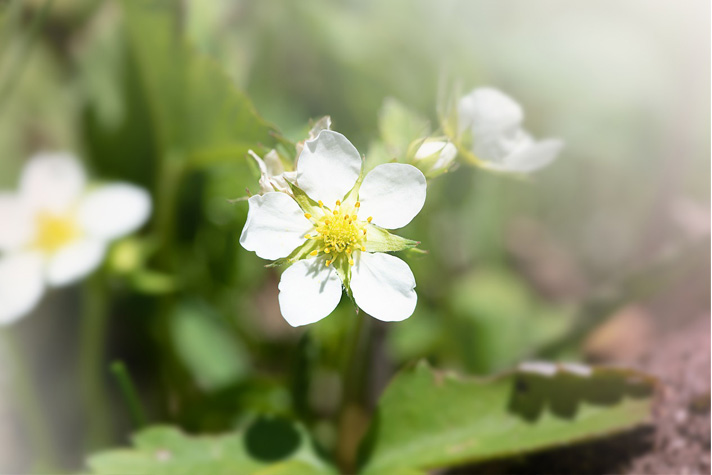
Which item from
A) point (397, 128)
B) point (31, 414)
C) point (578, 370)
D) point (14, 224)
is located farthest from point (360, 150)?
point (31, 414)

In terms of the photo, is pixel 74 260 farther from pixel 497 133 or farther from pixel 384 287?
pixel 497 133

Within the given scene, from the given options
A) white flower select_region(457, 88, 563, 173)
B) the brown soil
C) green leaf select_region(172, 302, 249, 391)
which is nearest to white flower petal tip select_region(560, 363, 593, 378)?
the brown soil

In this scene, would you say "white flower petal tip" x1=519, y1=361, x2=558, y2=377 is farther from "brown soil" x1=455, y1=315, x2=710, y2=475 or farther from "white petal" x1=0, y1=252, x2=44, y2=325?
"white petal" x1=0, y1=252, x2=44, y2=325

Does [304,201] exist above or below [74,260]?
below

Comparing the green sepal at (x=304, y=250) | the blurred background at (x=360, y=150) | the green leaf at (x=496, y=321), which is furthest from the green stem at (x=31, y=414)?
the green leaf at (x=496, y=321)

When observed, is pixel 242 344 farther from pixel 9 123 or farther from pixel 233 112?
pixel 9 123

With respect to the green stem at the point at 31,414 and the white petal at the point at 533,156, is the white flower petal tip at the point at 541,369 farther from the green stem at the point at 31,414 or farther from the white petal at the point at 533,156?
the green stem at the point at 31,414
